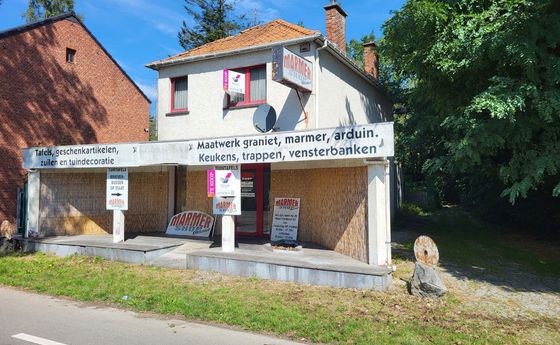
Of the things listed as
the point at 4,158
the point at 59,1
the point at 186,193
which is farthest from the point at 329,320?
the point at 59,1

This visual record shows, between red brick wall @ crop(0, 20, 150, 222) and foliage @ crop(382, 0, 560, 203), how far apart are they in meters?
14.2

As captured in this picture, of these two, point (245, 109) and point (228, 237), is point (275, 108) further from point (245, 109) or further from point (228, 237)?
point (228, 237)

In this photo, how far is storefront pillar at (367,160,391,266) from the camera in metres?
9.31

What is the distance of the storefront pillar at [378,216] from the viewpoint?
9312mm

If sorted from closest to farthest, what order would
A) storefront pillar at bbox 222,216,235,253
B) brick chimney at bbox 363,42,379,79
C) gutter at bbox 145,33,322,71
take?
storefront pillar at bbox 222,216,235,253
gutter at bbox 145,33,322,71
brick chimney at bbox 363,42,379,79

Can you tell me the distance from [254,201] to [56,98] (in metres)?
10.4

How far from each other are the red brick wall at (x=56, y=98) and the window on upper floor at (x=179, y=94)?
5947 mm

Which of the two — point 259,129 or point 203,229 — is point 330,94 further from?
point 203,229

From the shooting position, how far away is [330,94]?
1427cm

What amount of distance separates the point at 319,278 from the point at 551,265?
720 centimetres

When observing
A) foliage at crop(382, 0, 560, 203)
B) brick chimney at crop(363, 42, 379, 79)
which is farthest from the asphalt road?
brick chimney at crop(363, 42, 379, 79)

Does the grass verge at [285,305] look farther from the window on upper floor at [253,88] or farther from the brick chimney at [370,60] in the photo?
the brick chimney at [370,60]

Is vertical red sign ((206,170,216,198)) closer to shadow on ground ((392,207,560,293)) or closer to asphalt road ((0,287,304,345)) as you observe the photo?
asphalt road ((0,287,304,345))

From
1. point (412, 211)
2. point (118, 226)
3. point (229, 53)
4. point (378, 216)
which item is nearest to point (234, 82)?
point (229, 53)
